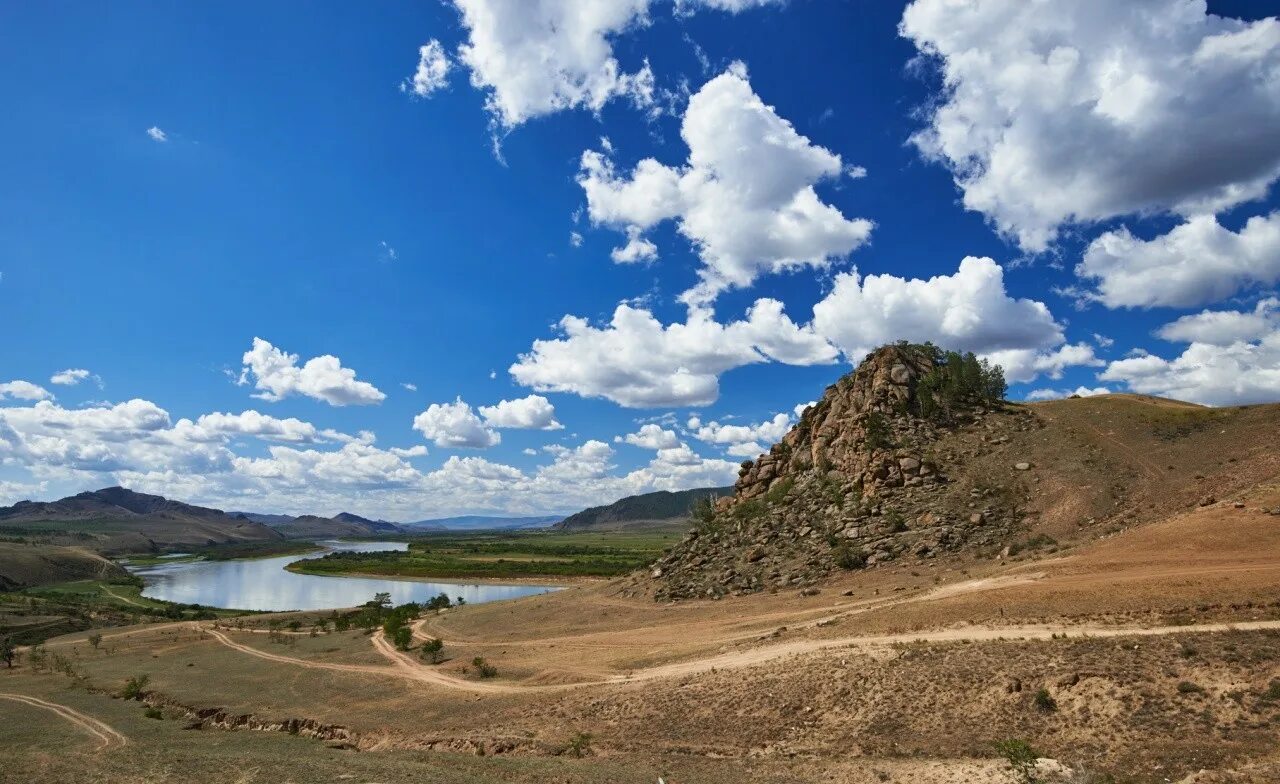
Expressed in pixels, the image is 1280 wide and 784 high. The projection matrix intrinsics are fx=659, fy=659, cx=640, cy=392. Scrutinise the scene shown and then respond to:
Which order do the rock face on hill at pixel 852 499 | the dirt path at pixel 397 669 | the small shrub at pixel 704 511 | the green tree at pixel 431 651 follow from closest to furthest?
the dirt path at pixel 397 669 → the green tree at pixel 431 651 → the rock face on hill at pixel 852 499 → the small shrub at pixel 704 511

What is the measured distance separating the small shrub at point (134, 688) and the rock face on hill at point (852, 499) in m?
33.4

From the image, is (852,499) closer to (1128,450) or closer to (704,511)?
(704,511)

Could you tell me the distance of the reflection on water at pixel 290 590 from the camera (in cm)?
10144

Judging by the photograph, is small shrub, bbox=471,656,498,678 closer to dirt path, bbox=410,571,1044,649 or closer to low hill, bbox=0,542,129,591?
dirt path, bbox=410,571,1044,649

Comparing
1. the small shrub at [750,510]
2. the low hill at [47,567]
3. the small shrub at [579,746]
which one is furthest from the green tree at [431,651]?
the low hill at [47,567]

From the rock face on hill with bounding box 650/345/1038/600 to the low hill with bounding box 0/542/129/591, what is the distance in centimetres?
13876

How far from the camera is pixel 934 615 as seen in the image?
1144 inches

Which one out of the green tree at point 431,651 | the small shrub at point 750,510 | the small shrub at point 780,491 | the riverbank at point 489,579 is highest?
the small shrub at point 780,491

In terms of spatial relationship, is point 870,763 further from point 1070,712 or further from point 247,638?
point 247,638

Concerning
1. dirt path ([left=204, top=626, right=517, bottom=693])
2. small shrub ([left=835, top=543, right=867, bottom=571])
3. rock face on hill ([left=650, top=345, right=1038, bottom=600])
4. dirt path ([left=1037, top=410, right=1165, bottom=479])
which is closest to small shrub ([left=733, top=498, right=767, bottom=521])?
rock face on hill ([left=650, top=345, right=1038, bottom=600])

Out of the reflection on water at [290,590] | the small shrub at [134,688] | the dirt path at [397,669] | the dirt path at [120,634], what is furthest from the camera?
the reflection on water at [290,590]

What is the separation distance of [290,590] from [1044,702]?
433ft

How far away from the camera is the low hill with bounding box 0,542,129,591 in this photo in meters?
127

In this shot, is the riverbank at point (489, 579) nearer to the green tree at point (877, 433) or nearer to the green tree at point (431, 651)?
the green tree at point (877, 433)
